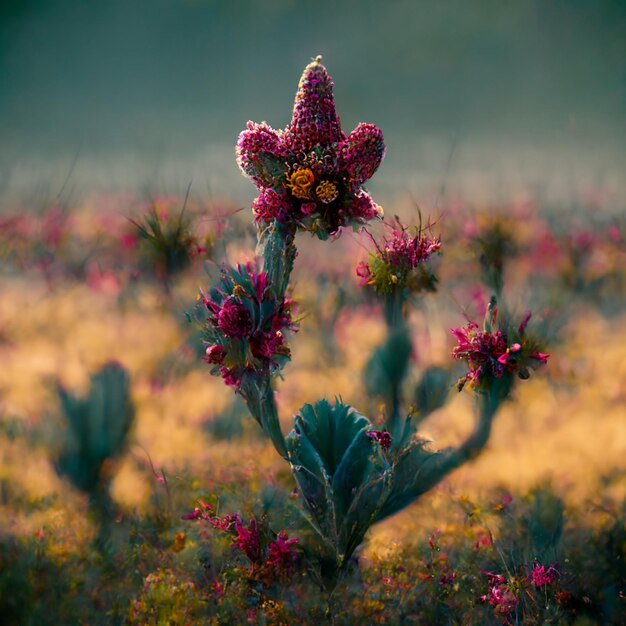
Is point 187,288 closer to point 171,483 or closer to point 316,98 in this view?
point 171,483

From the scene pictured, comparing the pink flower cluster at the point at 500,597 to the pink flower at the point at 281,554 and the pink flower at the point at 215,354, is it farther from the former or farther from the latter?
the pink flower at the point at 215,354

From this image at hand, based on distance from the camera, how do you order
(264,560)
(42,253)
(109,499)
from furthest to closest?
(42,253) < (109,499) < (264,560)

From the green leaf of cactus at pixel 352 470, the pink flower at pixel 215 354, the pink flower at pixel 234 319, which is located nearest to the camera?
the pink flower at pixel 234 319

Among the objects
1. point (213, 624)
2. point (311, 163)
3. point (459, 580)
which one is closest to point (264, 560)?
point (213, 624)

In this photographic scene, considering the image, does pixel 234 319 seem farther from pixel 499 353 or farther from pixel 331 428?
pixel 499 353

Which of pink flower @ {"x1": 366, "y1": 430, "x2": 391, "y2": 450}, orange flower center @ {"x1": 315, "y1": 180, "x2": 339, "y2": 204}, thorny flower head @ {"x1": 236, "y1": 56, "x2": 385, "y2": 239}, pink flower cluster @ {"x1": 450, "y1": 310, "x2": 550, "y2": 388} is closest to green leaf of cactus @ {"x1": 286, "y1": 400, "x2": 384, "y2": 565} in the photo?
pink flower @ {"x1": 366, "y1": 430, "x2": 391, "y2": 450}

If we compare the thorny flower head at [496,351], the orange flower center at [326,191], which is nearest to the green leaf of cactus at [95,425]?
the orange flower center at [326,191]

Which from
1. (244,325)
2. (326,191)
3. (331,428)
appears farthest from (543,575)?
(326,191)
